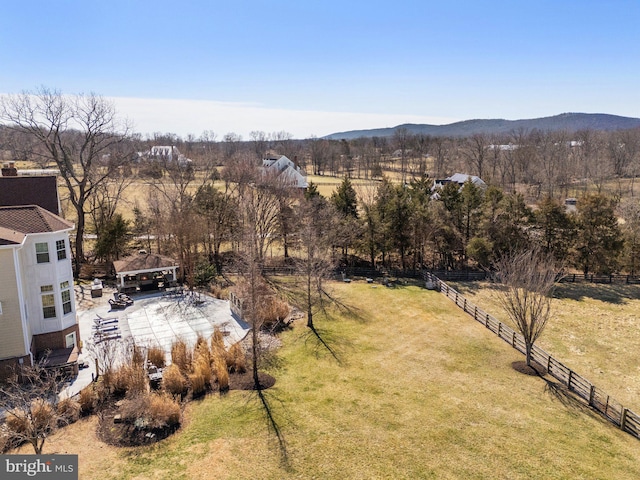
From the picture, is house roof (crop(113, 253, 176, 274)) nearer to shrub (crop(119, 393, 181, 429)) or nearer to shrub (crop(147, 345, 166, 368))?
shrub (crop(147, 345, 166, 368))

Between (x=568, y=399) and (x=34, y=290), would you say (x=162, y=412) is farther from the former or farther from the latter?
(x=568, y=399)

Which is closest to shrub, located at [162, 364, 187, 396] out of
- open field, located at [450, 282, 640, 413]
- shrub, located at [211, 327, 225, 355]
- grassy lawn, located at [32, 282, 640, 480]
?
grassy lawn, located at [32, 282, 640, 480]

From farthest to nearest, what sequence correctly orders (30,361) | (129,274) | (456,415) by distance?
(129,274) → (30,361) → (456,415)

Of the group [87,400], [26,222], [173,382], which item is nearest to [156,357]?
[173,382]

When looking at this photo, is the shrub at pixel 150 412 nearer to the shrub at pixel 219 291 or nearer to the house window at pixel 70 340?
the house window at pixel 70 340

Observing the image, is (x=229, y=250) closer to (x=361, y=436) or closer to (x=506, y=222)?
(x=506, y=222)

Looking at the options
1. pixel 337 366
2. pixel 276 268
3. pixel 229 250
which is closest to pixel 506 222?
pixel 276 268
